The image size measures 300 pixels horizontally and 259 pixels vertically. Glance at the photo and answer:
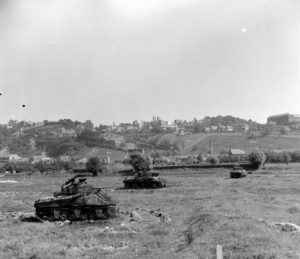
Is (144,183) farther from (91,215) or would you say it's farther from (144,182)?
(91,215)

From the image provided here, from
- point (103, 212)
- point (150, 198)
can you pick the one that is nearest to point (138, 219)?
point (103, 212)

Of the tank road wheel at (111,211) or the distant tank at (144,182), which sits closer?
the tank road wheel at (111,211)

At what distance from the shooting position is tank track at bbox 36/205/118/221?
71.3ft

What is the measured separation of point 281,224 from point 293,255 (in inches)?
209

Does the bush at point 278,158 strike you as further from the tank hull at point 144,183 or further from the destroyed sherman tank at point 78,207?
the destroyed sherman tank at point 78,207

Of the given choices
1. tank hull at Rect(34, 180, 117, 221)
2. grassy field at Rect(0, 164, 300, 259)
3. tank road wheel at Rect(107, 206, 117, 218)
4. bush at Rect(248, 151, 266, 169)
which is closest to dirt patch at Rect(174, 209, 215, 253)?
grassy field at Rect(0, 164, 300, 259)

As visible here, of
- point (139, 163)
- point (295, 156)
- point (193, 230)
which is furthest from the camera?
point (295, 156)

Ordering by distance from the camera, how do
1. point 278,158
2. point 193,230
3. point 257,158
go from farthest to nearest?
point 278,158
point 257,158
point 193,230

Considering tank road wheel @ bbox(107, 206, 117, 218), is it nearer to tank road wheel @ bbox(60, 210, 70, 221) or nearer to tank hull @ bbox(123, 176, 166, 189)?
tank road wheel @ bbox(60, 210, 70, 221)

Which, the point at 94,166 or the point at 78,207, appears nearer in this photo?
the point at 78,207

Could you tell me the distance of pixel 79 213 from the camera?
21859mm

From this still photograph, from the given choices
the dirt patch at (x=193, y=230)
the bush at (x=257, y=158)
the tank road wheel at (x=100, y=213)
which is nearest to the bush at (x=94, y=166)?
the bush at (x=257, y=158)

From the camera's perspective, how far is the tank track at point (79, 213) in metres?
21.7

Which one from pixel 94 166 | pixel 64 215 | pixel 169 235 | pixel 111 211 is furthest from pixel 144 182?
pixel 94 166
